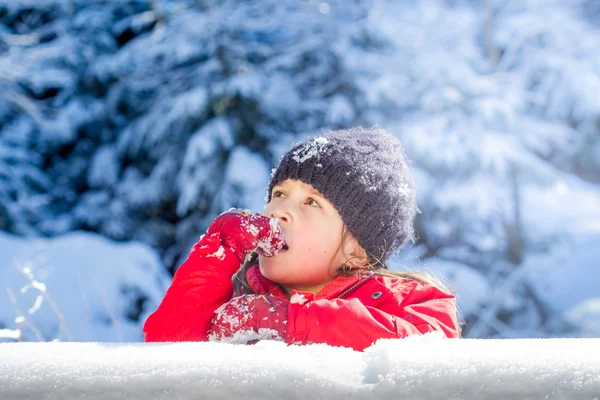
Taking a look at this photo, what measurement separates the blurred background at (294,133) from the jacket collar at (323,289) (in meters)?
3.93

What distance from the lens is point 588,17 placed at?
6617mm

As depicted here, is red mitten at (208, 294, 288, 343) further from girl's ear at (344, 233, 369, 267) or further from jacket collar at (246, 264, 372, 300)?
girl's ear at (344, 233, 369, 267)

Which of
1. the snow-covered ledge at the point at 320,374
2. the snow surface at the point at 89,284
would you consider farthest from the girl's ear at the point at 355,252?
the snow surface at the point at 89,284

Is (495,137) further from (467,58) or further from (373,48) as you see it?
(373,48)

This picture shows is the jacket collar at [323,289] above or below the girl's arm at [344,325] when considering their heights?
below

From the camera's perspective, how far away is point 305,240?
1.72 metres

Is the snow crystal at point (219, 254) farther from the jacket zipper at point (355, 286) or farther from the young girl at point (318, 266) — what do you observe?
the jacket zipper at point (355, 286)

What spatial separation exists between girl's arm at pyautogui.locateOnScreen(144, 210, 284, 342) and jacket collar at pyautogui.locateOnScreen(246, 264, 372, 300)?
0.48 feet

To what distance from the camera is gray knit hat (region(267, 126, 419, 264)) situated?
182 cm

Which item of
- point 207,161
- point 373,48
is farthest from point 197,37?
point 373,48

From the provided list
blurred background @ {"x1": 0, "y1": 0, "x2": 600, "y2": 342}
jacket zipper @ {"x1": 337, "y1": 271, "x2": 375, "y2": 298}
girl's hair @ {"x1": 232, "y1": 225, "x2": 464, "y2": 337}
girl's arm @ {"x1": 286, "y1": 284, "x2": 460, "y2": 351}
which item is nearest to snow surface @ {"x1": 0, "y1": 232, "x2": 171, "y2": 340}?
blurred background @ {"x1": 0, "y1": 0, "x2": 600, "y2": 342}

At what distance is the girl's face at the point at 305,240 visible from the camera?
1.71 metres

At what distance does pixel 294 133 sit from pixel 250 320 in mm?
5102

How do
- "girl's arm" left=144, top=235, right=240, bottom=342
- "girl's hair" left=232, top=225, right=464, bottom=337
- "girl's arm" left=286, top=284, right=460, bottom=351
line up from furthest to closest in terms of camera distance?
"girl's hair" left=232, top=225, right=464, bottom=337
"girl's arm" left=144, top=235, right=240, bottom=342
"girl's arm" left=286, top=284, right=460, bottom=351
